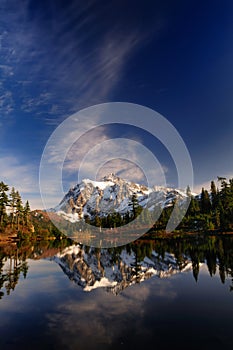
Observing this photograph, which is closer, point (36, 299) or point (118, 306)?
point (118, 306)

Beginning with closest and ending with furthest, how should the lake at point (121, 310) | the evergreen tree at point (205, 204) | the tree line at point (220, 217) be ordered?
the lake at point (121, 310) → the tree line at point (220, 217) → the evergreen tree at point (205, 204)

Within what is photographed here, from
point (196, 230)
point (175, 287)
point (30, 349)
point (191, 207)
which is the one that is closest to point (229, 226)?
point (196, 230)

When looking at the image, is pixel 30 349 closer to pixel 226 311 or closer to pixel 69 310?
pixel 69 310

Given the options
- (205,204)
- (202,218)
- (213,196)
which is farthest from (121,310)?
(213,196)

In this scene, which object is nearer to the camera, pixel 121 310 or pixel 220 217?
pixel 121 310

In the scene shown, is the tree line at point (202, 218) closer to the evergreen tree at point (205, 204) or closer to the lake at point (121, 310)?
the evergreen tree at point (205, 204)

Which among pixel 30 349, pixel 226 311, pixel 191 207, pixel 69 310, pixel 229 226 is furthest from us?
pixel 191 207

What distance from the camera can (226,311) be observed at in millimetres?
9734

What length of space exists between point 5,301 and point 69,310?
160 inches

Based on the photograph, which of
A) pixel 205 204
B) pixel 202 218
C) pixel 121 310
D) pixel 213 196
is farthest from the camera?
pixel 213 196

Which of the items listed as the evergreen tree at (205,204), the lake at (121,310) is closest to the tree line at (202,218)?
the evergreen tree at (205,204)

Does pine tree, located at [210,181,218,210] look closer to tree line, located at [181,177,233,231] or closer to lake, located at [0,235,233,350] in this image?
tree line, located at [181,177,233,231]

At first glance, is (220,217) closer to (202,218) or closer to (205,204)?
(202,218)

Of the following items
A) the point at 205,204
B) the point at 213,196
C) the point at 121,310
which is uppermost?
the point at 213,196
